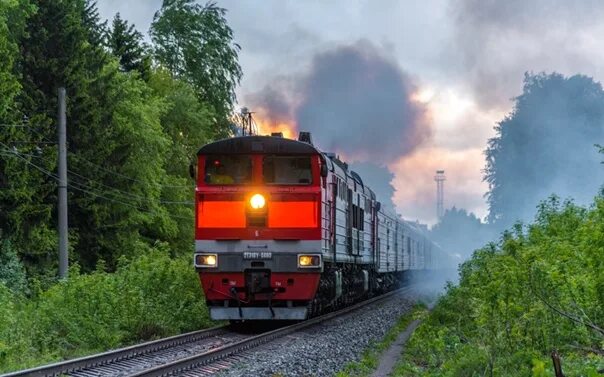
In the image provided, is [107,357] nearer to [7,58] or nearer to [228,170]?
[228,170]

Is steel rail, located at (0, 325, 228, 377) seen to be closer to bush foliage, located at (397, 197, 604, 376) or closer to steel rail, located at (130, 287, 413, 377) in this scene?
steel rail, located at (130, 287, 413, 377)

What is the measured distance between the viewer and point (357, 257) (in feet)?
80.9

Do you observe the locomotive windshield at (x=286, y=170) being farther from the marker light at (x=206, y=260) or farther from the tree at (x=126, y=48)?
the tree at (x=126, y=48)

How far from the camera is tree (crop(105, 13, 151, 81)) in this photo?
49.0 meters

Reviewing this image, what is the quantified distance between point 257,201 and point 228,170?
97cm

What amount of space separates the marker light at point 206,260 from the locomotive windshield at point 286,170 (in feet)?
6.23

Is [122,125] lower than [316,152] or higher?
higher

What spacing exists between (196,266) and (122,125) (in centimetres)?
2261

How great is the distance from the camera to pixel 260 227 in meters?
18.1

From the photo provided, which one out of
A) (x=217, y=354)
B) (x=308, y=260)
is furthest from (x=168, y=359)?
(x=308, y=260)

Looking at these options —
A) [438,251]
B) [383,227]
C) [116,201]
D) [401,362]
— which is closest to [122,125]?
[116,201]

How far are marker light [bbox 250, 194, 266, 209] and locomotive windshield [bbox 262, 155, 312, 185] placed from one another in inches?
15.0

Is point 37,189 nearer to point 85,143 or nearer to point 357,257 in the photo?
point 85,143

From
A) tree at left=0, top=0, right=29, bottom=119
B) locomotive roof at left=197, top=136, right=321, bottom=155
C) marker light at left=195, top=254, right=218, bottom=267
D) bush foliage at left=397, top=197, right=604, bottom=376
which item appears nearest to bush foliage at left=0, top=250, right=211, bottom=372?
marker light at left=195, top=254, right=218, bottom=267
